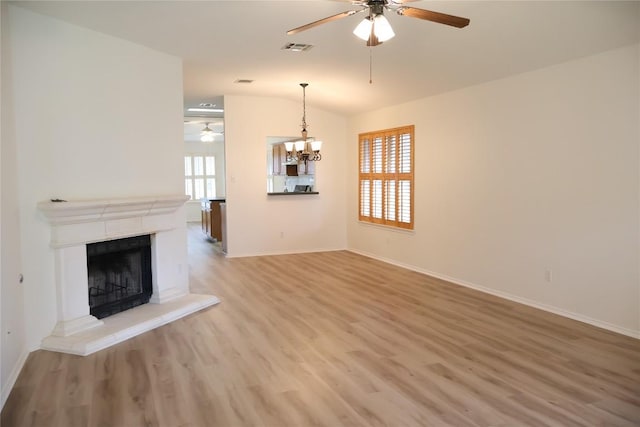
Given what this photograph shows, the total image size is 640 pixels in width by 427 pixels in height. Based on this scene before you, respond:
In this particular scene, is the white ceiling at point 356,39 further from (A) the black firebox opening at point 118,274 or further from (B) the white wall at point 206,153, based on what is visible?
(B) the white wall at point 206,153

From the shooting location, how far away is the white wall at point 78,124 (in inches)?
142

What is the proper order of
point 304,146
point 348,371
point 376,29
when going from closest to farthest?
point 376,29 < point 348,371 < point 304,146

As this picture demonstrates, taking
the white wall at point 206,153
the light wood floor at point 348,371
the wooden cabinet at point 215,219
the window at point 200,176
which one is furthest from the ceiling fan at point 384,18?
the window at point 200,176

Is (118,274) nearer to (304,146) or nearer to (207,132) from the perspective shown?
(304,146)

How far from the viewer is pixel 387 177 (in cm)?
733

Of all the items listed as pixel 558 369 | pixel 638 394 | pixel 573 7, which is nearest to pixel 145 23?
pixel 573 7

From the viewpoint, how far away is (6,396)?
9.32 ft

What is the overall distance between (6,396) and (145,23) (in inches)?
123

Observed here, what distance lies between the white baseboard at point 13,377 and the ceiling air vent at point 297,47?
3.67 meters

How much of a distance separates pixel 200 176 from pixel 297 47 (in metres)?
10.1

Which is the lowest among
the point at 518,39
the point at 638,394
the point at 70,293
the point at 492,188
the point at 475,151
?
the point at 638,394

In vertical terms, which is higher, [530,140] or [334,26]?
[334,26]

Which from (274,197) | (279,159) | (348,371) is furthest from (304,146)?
(348,371)

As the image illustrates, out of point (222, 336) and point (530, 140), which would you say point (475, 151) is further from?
point (222, 336)
